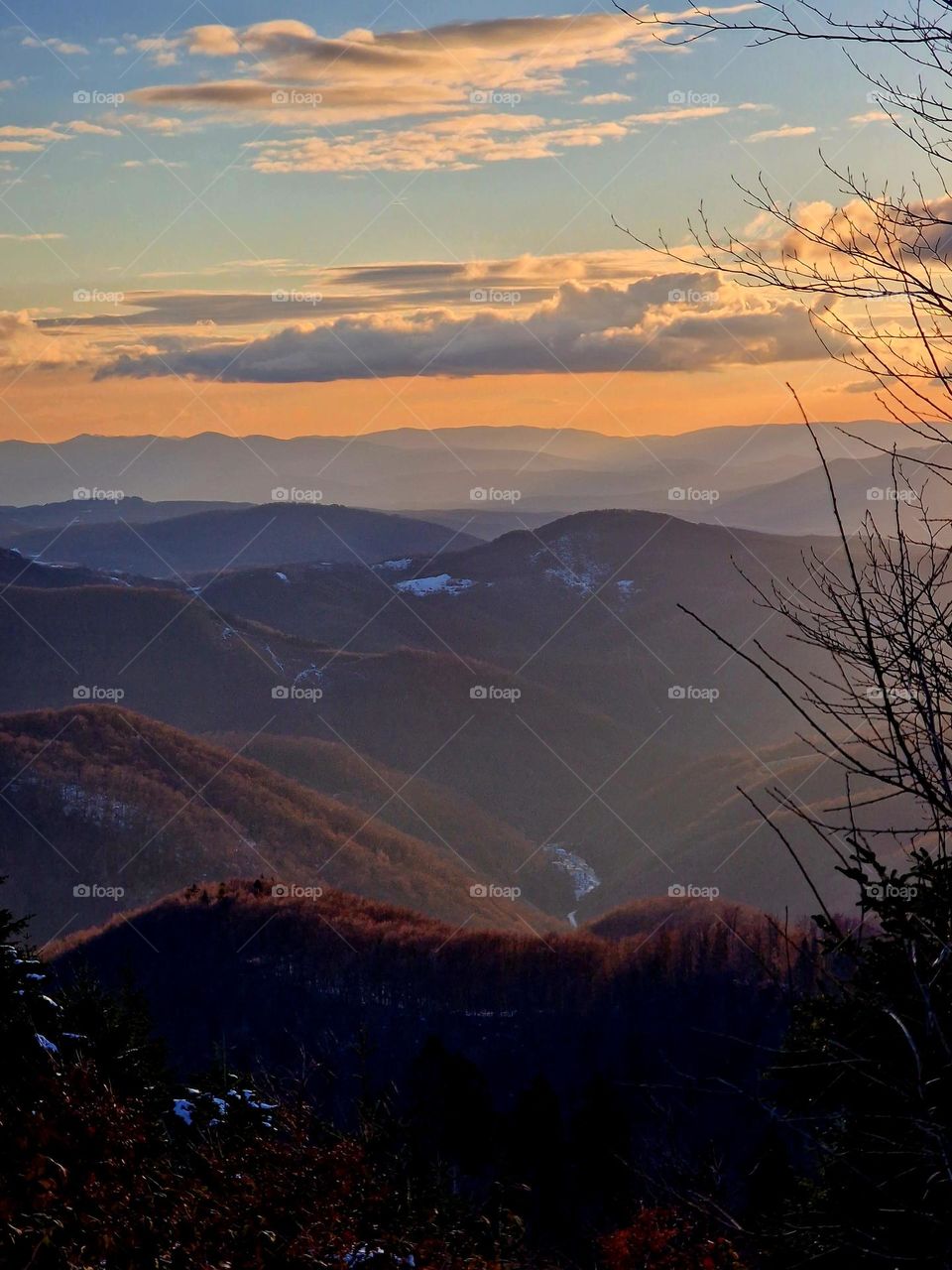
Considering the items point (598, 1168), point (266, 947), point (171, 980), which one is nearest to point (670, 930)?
point (266, 947)

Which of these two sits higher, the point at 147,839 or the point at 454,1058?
the point at 454,1058

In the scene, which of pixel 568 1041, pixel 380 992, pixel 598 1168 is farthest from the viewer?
pixel 380 992

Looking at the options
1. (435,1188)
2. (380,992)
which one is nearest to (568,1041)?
(380,992)

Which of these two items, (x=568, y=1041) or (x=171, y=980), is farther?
(x=171, y=980)

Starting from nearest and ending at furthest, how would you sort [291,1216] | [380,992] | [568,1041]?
[291,1216] < [568,1041] < [380,992]

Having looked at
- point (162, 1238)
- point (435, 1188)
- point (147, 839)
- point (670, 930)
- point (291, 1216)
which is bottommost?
point (147, 839)

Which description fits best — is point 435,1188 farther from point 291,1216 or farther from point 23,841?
point 23,841

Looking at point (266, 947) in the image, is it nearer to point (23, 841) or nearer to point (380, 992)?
point (380, 992)

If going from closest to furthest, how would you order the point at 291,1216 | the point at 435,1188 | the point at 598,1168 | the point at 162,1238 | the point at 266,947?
the point at 162,1238 < the point at 291,1216 < the point at 435,1188 < the point at 598,1168 < the point at 266,947

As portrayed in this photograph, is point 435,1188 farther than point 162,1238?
Yes
